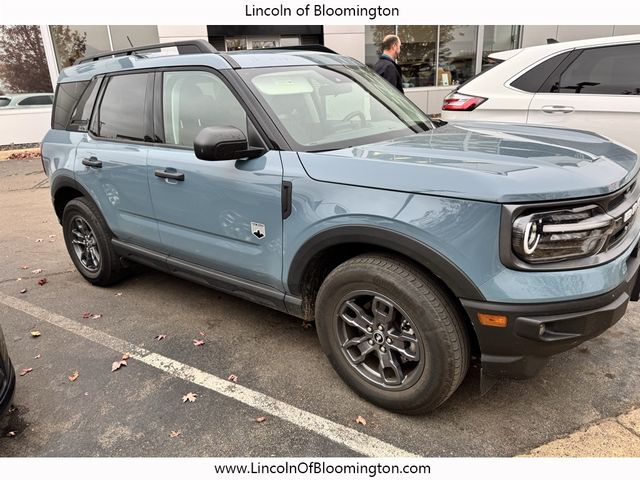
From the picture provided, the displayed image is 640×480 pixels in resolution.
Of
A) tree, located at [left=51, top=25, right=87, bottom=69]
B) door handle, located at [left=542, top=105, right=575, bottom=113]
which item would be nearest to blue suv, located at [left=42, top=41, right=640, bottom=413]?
door handle, located at [left=542, top=105, right=575, bottom=113]

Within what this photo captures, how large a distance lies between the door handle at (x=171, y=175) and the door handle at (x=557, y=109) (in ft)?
11.6

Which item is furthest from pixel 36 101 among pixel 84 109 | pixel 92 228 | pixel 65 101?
pixel 92 228

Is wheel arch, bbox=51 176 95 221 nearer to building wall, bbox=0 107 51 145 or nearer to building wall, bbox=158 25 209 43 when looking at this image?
building wall, bbox=158 25 209 43

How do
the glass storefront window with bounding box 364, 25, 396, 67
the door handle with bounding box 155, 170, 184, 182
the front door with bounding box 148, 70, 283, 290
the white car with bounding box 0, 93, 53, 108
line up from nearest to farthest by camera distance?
the front door with bounding box 148, 70, 283, 290 < the door handle with bounding box 155, 170, 184, 182 < the white car with bounding box 0, 93, 53, 108 < the glass storefront window with bounding box 364, 25, 396, 67

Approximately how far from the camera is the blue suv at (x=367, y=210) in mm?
2072

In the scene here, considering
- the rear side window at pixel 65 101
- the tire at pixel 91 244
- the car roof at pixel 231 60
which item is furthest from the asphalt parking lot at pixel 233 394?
the car roof at pixel 231 60

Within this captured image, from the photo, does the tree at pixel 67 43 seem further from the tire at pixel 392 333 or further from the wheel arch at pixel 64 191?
the tire at pixel 392 333

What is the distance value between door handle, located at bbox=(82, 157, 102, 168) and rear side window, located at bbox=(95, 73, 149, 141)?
20cm

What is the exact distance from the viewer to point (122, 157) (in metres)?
3.61

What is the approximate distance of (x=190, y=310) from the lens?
3.92 metres

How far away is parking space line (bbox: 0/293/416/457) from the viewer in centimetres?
240

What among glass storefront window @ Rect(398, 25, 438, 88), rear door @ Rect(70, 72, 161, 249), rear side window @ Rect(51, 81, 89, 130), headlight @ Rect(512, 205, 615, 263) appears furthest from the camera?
glass storefront window @ Rect(398, 25, 438, 88)

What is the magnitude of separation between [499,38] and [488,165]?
1395 centimetres

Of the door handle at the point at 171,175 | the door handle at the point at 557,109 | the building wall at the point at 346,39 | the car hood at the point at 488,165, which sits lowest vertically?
the door handle at the point at 171,175
